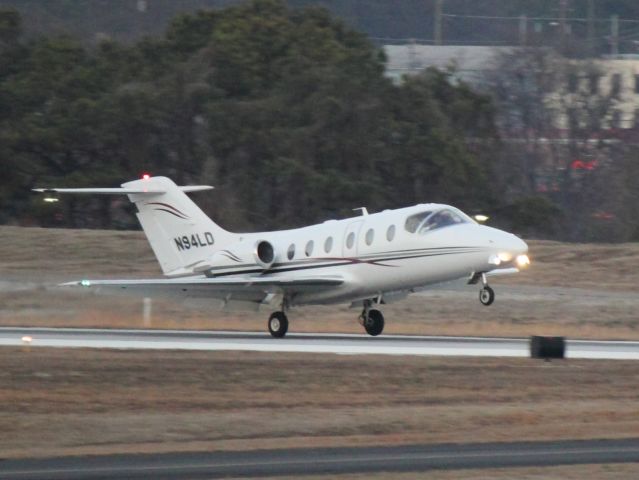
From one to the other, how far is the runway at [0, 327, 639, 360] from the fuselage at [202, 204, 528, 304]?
1.18 meters

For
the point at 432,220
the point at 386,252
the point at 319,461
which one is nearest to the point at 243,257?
the point at 386,252

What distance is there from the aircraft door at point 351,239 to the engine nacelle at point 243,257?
1587 mm

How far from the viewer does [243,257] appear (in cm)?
2700

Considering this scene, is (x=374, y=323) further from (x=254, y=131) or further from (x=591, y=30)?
(x=591, y=30)

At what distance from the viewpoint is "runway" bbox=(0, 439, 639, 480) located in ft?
38.6

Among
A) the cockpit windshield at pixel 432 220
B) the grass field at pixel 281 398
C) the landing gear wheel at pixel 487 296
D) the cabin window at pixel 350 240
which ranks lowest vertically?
the grass field at pixel 281 398

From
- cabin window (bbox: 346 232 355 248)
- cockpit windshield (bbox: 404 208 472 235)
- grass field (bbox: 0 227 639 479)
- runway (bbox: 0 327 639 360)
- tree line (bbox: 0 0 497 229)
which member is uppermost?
→ tree line (bbox: 0 0 497 229)

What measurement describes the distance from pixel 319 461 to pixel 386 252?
42.9 feet

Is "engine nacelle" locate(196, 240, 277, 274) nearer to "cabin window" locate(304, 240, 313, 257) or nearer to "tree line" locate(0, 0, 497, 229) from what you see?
"cabin window" locate(304, 240, 313, 257)

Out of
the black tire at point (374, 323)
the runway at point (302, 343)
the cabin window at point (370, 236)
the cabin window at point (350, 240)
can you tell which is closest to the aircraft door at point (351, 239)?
the cabin window at point (350, 240)

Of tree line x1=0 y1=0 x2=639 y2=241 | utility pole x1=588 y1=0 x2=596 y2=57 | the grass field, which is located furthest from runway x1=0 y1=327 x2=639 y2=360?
utility pole x1=588 y1=0 x2=596 y2=57

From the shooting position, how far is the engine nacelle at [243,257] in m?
26.8

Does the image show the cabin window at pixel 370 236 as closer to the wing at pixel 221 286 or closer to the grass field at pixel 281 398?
the wing at pixel 221 286

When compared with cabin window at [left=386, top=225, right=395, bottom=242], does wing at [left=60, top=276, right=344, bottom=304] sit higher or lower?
lower
